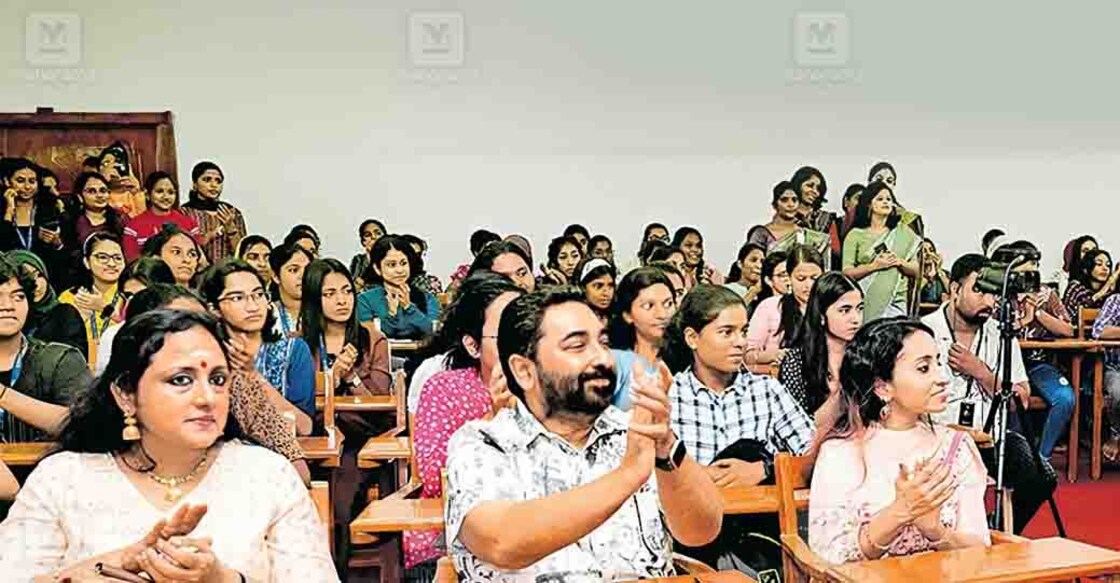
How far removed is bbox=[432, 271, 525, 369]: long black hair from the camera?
341cm

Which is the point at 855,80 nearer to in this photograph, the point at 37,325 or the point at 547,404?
the point at 37,325

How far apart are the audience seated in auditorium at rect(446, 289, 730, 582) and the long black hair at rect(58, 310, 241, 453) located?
0.55 metres

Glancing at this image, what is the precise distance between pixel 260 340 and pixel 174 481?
2038 millimetres

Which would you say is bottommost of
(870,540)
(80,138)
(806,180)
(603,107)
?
(870,540)

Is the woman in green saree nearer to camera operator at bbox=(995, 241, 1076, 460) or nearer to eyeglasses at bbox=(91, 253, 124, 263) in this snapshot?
camera operator at bbox=(995, 241, 1076, 460)

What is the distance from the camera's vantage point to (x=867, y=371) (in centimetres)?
294

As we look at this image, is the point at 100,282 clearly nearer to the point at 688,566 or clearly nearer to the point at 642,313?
the point at 642,313

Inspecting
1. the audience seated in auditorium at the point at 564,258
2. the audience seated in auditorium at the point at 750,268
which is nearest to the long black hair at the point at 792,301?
the audience seated in auditorium at the point at 750,268

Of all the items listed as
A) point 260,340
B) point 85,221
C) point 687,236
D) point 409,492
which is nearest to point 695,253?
point 687,236

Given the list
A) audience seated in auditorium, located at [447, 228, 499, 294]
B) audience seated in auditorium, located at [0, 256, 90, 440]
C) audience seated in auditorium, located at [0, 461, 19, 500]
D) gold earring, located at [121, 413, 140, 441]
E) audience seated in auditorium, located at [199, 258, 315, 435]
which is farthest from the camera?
audience seated in auditorium, located at [447, 228, 499, 294]

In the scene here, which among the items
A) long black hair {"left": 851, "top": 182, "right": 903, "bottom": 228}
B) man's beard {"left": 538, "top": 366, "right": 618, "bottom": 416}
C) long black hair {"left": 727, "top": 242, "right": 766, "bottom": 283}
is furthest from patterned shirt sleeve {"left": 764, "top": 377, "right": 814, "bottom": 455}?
long black hair {"left": 727, "top": 242, "right": 766, "bottom": 283}

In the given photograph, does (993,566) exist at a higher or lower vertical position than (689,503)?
lower

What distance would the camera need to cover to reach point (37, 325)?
4.91 m

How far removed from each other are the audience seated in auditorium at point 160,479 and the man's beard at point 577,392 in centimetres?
48
